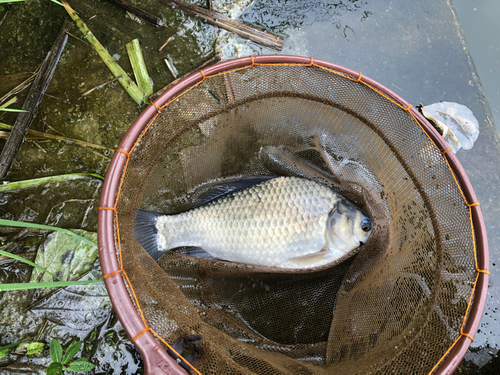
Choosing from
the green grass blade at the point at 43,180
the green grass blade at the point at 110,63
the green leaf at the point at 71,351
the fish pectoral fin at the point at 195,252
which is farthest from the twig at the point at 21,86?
the green leaf at the point at 71,351

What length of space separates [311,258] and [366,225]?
35 centimetres

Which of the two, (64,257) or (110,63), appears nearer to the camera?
(64,257)

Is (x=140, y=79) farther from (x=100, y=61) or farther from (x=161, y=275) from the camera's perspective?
(x=161, y=275)

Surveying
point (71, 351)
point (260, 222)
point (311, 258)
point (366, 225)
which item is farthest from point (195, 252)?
point (366, 225)

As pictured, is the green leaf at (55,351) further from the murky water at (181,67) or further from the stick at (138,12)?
the stick at (138,12)

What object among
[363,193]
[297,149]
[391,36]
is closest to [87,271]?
[297,149]

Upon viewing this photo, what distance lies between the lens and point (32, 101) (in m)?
1.88

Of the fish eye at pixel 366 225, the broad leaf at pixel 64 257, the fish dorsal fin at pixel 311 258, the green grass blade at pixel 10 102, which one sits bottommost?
the broad leaf at pixel 64 257

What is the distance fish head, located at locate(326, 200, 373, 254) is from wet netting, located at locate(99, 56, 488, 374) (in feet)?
0.33

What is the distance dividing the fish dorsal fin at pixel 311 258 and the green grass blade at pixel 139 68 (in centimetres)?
128

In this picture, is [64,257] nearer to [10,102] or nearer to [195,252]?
[195,252]

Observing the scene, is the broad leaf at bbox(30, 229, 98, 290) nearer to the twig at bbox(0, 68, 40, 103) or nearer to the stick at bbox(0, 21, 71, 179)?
the stick at bbox(0, 21, 71, 179)

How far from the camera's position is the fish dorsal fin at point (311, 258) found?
177cm

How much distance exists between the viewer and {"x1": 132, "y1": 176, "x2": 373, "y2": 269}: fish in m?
1.68
